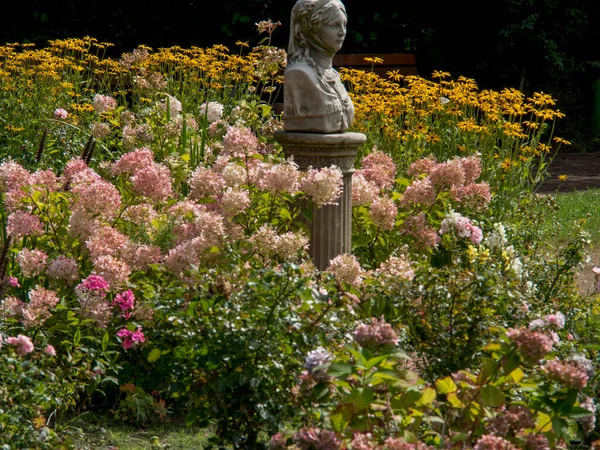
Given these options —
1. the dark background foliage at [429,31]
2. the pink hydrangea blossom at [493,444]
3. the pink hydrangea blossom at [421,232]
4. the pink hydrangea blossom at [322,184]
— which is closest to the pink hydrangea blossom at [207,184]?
the pink hydrangea blossom at [322,184]

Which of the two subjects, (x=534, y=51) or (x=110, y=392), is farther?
(x=534, y=51)

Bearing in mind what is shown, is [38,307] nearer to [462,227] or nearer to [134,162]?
[134,162]

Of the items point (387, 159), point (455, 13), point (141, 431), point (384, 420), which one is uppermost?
point (455, 13)

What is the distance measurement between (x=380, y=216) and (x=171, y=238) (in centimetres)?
107

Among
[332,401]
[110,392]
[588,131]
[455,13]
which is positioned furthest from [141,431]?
[588,131]

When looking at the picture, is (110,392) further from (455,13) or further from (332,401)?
(455,13)

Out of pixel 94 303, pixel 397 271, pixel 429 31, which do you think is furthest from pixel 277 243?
pixel 429 31

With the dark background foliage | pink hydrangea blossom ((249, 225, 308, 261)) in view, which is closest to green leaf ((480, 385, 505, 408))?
pink hydrangea blossom ((249, 225, 308, 261))

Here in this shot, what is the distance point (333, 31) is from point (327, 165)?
2.09ft

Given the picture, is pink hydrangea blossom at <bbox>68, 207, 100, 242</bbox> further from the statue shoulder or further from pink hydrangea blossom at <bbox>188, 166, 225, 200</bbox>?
the statue shoulder

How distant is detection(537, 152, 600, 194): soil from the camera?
10.0 m

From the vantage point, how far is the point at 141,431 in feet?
12.1

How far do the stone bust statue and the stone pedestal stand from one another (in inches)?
3.0

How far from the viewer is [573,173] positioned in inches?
435
